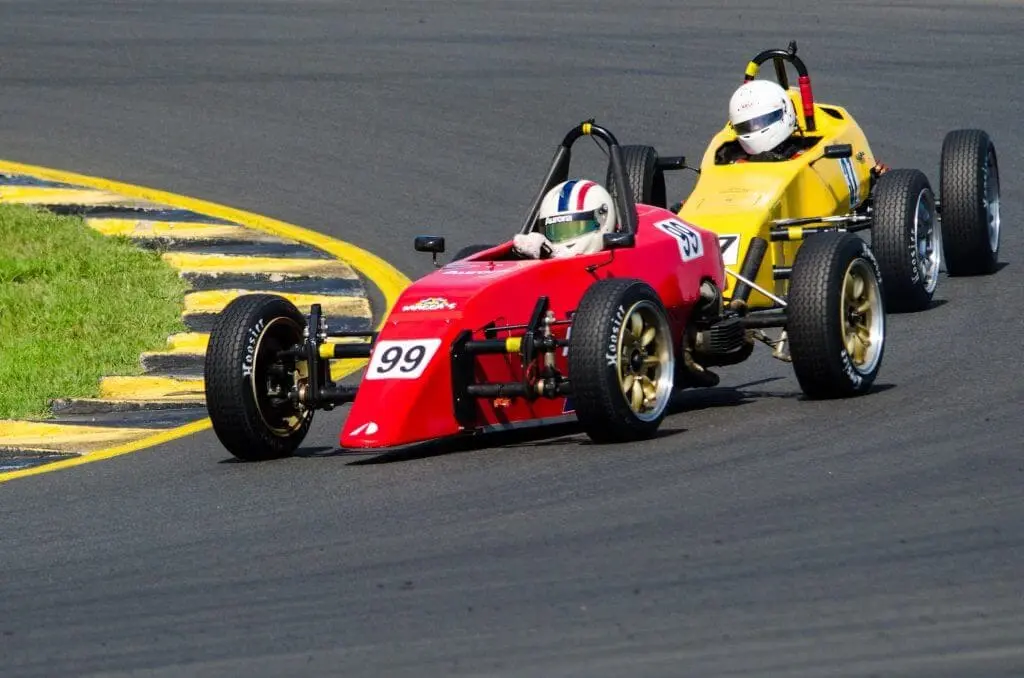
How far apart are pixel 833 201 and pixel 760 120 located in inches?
26.6

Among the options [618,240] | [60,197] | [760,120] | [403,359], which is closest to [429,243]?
[618,240]

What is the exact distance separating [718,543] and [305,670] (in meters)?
1.71

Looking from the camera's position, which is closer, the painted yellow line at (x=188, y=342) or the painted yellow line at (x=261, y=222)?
the painted yellow line at (x=188, y=342)

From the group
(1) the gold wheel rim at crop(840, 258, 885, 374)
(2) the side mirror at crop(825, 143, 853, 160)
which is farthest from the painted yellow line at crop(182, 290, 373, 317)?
(1) the gold wheel rim at crop(840, 258, 885, 374)

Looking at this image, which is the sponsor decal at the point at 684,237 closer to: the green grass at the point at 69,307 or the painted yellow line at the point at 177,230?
the green grass at the point at 69,307

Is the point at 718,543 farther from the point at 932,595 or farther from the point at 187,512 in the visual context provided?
the point at 187,512

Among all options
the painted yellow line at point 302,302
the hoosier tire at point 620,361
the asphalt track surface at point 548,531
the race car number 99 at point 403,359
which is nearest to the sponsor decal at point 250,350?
the asphalt track surface at point 548,531

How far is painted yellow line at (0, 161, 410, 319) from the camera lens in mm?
13906

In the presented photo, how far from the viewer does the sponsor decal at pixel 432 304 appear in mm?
9320

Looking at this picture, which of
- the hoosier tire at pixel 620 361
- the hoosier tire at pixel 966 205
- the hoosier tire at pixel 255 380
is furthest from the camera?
the hoosier tire at pixel 966 205

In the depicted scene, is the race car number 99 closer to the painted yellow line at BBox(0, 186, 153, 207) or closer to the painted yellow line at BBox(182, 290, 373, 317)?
the painted yellow line at BBox(182, 290, 373, 317)

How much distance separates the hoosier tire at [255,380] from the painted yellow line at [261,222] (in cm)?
316

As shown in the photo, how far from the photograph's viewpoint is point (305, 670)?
6.09 metres

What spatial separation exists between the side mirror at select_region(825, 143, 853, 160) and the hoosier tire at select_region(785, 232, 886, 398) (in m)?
2.51
